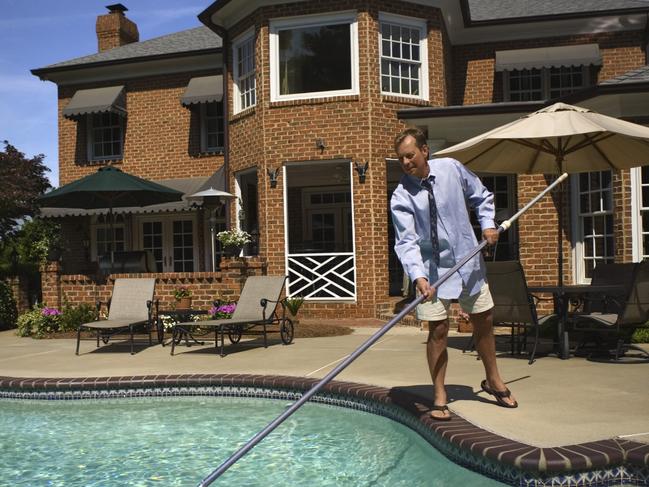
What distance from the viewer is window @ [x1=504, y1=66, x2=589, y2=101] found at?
1580 cm

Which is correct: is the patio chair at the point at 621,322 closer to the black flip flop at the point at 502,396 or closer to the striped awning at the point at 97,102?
the black flip flop at the point at 502,396

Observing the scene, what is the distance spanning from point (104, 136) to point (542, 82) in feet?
37.6

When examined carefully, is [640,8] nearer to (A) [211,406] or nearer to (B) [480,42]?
(B) [480,42]

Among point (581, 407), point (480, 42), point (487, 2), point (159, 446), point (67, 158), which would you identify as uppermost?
point (487, 2)

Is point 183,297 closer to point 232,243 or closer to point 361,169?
point 232,243

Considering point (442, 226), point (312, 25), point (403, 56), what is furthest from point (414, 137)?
point (403, 56)

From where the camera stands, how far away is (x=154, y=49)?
18.2 m

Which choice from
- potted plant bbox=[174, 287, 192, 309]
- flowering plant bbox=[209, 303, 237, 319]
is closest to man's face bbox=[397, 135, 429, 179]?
flowering plant bbox=[209, 303, 237, 319]

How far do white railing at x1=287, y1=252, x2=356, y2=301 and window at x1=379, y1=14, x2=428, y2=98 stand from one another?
12.0 feet

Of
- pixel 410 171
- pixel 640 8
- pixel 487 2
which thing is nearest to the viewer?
pixel 410 171

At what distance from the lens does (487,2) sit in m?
17.5

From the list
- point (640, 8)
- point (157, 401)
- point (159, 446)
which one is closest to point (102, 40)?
point (640, 8)

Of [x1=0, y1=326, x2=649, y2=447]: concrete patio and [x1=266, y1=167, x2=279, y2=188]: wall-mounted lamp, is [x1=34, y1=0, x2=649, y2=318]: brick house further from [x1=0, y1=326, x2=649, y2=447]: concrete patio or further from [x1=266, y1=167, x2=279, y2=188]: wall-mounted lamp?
[x1=0, y1=326, x2=649, y2=447]: concrete patio

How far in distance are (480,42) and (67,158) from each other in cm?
1132
